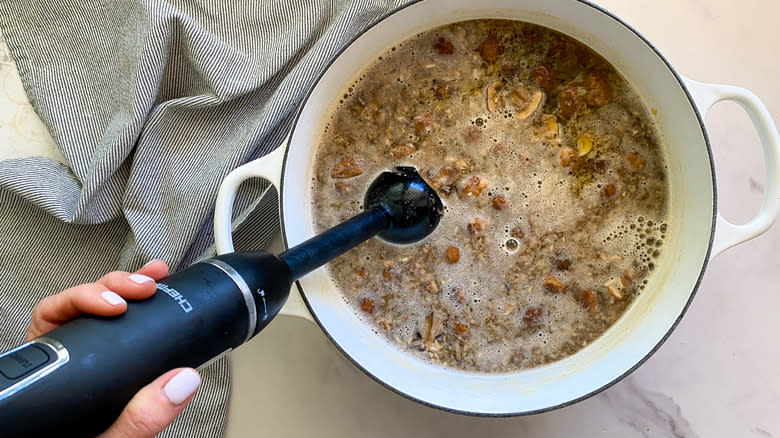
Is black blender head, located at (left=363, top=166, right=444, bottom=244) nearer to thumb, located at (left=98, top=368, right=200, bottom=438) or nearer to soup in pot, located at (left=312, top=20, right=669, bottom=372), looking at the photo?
soup in pot, located at (left=312, top=20, right=669, bottom=372)

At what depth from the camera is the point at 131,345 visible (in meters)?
0.44

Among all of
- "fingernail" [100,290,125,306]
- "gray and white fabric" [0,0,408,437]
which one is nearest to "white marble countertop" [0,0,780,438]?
"gray and white fabric" [0,0,408,437]

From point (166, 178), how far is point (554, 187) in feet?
1.83

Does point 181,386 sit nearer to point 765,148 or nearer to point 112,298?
point 112,298

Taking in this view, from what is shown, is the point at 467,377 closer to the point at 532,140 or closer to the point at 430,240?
the point at 430,240

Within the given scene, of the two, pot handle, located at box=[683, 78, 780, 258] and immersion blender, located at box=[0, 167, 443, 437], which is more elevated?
pot handle, located at box=[683, 78, 780, 258]

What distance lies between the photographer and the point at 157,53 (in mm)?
866

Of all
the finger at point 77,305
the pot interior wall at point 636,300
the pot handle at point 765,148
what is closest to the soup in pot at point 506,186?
the pot interior wall at point 636,300

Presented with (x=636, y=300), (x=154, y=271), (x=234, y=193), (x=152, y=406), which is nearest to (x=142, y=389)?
(x=152, y=406)

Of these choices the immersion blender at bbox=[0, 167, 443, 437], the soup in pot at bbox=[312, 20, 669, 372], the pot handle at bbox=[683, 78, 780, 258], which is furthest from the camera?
the soup in pot at bbox=[312, 20, 669, 372]

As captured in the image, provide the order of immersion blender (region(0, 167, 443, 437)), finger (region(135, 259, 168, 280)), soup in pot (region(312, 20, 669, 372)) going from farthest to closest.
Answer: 1. soup in pot (region(312, 20, 669, 372))
2. finger (region(135, 259, 168, 280))
3. immersion blender (region(0, 167, 443, 437))

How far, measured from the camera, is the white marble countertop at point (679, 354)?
899 millimetres

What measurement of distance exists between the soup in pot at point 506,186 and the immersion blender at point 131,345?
313mm

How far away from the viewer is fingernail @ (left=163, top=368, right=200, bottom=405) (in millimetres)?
464
